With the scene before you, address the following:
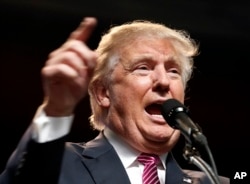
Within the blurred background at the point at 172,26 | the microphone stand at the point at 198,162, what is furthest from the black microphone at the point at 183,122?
the blurred background at the point at 172,26

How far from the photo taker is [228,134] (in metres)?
2.52

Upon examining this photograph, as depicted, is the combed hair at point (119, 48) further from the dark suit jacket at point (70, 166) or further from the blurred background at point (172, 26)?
the blurred background at point (172, 26)

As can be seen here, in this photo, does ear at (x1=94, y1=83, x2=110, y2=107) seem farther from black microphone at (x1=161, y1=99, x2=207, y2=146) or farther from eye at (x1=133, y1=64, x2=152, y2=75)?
black microphone at (x1=161, y1=99, x2=207, y2=146)

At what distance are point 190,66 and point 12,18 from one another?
2.42ft

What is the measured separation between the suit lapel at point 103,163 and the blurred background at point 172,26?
72 centimetres

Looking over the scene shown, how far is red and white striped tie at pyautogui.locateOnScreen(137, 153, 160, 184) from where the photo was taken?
57.2 inches

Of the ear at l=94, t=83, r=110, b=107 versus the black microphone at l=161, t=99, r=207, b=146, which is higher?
the black microphone at l=161, t=99, r=207, b=146

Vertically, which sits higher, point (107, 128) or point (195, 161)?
point (195, 161)

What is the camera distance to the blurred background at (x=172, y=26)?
2092mm

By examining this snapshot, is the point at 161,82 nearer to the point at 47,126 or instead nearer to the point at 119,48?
the point at 119,48

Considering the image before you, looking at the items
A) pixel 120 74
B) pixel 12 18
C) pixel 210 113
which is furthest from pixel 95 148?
pixel 210 113

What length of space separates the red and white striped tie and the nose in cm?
18

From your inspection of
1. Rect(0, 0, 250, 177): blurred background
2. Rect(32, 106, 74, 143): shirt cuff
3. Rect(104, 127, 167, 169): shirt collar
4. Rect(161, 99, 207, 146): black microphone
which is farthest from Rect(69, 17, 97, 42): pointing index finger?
Rect(0, 0, 250, 177): blurred background

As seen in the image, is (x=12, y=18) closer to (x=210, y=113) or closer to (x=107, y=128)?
(x=107, y=128)
